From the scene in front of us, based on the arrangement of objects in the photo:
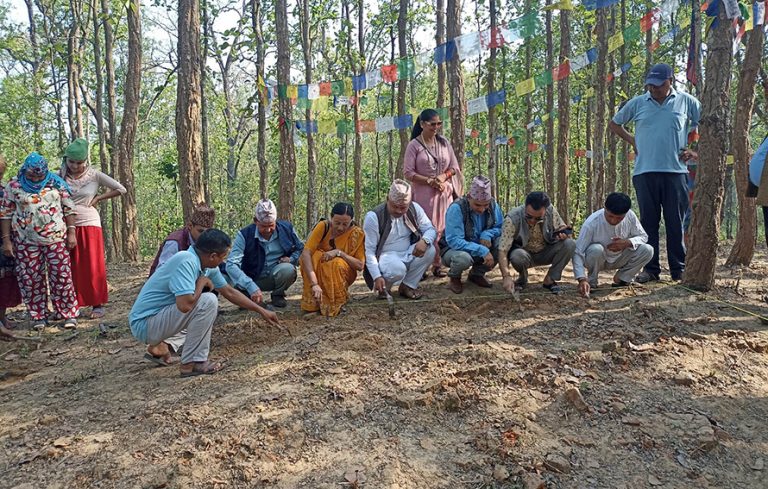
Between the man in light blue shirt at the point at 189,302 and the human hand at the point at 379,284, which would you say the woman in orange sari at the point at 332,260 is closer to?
the human hand at the point at 379,284

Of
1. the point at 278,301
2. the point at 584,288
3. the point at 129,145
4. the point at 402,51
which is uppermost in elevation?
the point at 402,51

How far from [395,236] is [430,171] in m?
1.02

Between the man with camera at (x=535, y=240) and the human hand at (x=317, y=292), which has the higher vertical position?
the man with camera at (x=535, y=240)

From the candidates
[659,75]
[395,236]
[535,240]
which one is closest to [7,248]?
[395,236]

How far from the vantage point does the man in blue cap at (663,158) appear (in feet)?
15.1

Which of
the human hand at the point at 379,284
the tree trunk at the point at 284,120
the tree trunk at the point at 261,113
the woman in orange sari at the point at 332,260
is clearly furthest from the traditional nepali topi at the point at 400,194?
the tree trunk at the point at 261,113

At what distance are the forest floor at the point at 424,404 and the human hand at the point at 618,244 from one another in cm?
48

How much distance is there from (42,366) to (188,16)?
12.8ft

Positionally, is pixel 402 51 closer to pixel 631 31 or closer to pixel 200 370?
pixel 631 31

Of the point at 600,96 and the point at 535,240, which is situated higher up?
the point at 600,96

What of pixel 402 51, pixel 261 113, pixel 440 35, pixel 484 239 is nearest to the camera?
pixel 484 239

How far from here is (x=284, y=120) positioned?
8.41 metres

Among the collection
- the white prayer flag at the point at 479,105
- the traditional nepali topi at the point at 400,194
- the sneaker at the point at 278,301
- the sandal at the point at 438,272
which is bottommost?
the sneaker at the point at 278,301

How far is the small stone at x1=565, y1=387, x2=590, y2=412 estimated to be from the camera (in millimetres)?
2713
